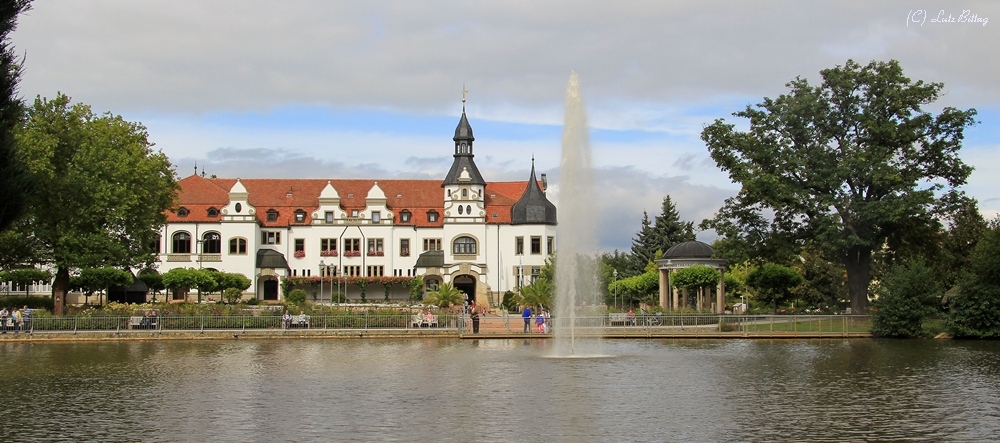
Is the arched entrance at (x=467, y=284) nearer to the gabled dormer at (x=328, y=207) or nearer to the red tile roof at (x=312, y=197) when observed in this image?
the red tile roof at (x=312, y=197)

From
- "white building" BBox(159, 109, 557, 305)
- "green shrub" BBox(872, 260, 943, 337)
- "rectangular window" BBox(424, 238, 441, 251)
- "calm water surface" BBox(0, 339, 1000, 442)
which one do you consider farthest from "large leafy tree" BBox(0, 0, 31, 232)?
"rectangular window" BBox(424, 238, 441, 251)

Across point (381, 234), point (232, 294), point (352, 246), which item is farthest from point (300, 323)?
point (381, 234)

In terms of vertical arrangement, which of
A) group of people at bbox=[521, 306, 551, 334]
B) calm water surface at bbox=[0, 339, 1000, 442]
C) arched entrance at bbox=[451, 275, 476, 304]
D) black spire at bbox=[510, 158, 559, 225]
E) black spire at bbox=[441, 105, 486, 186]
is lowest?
calm water surface at bbox=[0, 339, 1000, 442]

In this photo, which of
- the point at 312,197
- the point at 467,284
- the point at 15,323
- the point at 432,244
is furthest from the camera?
the point at 312,197

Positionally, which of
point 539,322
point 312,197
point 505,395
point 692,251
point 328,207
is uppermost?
point 312,197

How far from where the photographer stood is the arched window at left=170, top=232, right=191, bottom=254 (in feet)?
253

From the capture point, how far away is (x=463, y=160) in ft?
266

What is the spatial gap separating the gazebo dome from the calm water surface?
21.3 metres

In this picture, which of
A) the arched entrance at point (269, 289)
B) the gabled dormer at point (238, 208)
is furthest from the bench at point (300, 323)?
the arched entrance at point (269, 289)

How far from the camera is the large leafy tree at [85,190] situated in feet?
163

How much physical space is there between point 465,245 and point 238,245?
60.3ft

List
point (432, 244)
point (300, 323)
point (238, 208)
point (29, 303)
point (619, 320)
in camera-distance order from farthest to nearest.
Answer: point (432, 244) → point (238, 208) → point (29, 303) → point (619, 320) → point (300, 323)

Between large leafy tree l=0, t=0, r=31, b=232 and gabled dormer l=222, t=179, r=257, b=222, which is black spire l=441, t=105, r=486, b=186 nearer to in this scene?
gabled dormer l=222, t=179, r=257, b=222

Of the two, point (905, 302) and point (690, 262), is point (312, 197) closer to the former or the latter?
point (690, 262)
